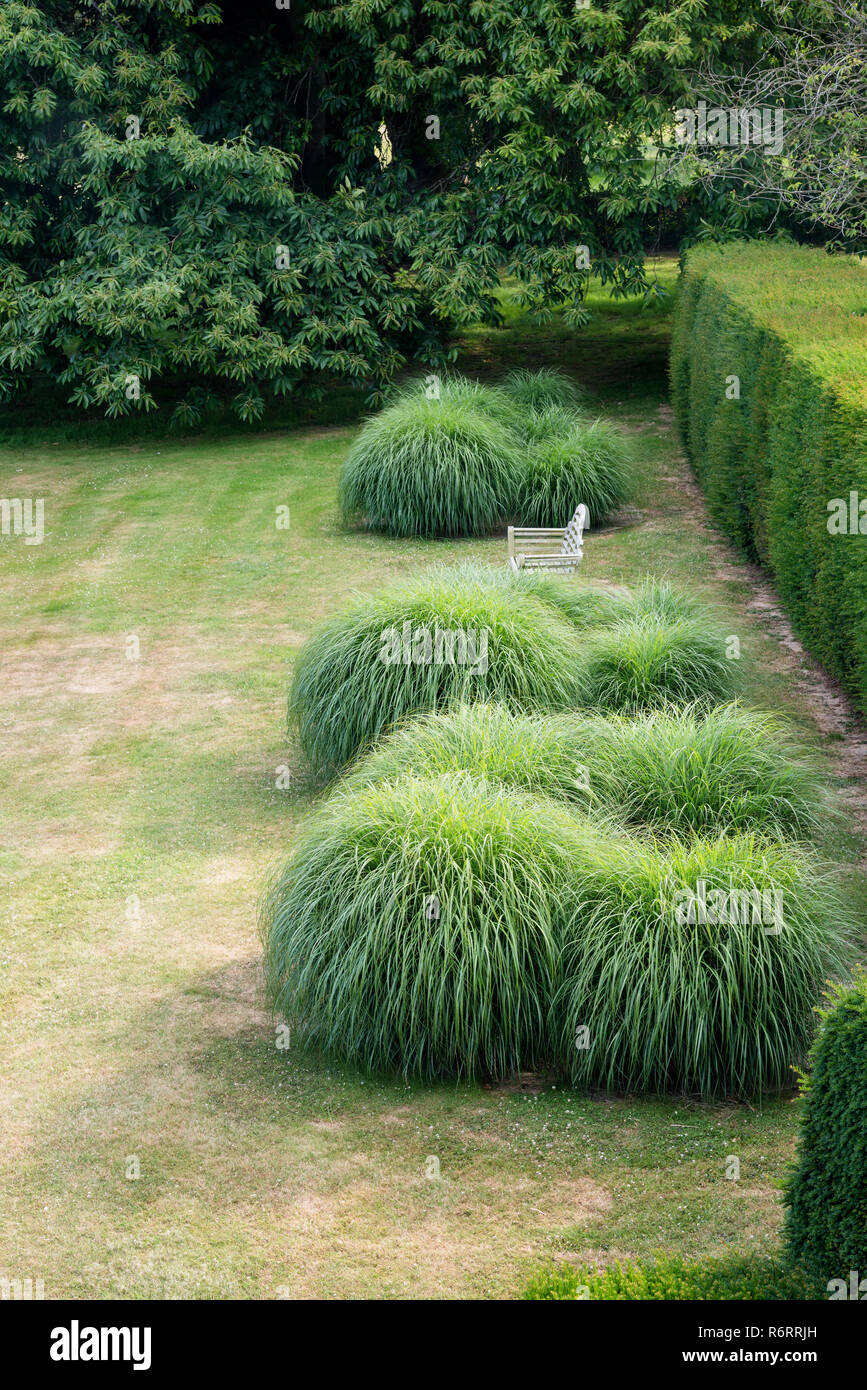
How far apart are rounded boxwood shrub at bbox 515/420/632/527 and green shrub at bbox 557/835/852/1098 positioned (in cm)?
796

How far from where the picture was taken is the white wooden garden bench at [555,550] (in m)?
9.98

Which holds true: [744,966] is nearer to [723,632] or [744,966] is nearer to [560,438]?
[723,632]

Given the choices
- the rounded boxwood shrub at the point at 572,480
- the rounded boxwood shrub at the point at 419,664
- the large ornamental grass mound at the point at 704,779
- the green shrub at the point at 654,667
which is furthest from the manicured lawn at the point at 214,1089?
the rounded boxwood shrub at the point at 572,480

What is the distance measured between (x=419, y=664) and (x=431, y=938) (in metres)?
2.72

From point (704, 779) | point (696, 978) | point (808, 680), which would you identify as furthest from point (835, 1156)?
point (808, 680)

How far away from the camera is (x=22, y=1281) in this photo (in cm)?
397

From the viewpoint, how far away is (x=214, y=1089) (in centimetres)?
493

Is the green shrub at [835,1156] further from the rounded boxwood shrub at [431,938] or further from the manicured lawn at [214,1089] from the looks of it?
the rounded boxwood shrub at [431,938]

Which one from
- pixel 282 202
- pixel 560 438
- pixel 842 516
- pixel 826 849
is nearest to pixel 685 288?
pixel 560 438

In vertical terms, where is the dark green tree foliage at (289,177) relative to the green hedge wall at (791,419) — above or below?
above

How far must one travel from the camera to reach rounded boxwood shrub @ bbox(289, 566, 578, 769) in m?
7.21

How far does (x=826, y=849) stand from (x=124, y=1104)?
10.8ft

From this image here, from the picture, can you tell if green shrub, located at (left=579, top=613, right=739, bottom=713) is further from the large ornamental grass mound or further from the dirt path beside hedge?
the large ornamental grass mound

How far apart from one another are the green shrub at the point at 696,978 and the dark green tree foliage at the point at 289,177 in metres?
11.9
